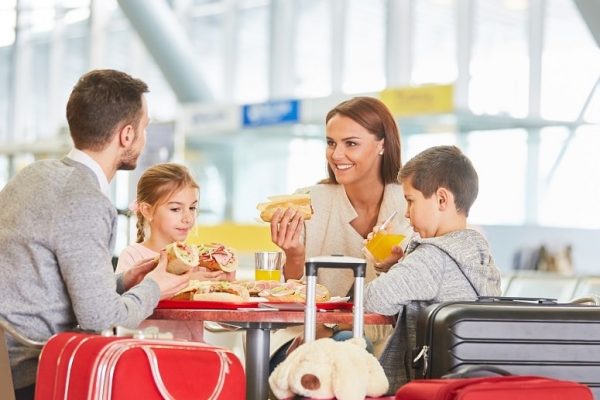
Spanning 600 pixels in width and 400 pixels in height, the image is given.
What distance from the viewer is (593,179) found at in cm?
1245

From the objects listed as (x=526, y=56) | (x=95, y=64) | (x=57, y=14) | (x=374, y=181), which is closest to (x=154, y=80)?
(x=95, y=64)

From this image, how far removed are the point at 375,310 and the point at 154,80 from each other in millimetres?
16608

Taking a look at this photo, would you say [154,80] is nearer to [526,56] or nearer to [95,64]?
[95,64]

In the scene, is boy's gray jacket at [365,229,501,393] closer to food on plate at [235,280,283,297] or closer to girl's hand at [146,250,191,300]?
food on plate at [235,280,283,297]

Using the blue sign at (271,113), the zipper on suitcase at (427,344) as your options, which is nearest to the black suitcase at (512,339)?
the zipper on suitcase at (427,344)

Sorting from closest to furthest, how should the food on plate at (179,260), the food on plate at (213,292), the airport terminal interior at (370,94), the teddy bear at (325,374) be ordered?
the teddy bear at (325,374), the food on plate at (179,260), the food on plate at (213,292), the airport terminal interior at (370,94)

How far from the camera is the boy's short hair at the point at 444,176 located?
12.3ft

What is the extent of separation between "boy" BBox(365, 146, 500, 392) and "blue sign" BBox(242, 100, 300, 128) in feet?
Answer: 38.0

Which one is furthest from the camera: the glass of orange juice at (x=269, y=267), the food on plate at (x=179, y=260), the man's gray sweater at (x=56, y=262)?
the glass of orange juice at (x=269, y=267)

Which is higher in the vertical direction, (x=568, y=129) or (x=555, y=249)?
(x=568, y=129)

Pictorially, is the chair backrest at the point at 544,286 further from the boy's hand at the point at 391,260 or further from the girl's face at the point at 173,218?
the boy's hand at the point at 391,260

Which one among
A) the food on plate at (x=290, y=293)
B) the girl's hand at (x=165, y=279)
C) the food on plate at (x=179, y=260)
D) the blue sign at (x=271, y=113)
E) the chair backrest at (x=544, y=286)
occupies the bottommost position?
the chair backrest at (x=544, y=286)

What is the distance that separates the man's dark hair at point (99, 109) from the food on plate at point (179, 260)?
39 cm

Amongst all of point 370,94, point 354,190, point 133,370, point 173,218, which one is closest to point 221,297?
point 133,370
